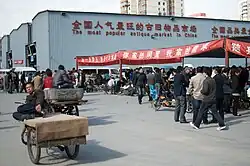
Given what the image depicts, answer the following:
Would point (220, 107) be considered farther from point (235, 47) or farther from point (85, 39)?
point (85, 39)

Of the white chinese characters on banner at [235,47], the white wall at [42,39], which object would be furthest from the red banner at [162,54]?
the white wall at [42,39]

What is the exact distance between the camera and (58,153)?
25.8 ft

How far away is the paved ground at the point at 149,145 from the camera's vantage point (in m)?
7.17

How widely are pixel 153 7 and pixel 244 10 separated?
28.0m

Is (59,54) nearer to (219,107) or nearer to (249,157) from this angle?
(219,107)

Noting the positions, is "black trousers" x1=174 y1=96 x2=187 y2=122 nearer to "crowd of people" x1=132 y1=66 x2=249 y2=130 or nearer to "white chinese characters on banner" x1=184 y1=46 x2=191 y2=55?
"crowd of people" x1=132 y1=66 x2=249 y2=130

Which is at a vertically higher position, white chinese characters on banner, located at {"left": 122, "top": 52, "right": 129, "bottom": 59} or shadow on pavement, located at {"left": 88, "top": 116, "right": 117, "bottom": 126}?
white chinese characters on banner, located at {"left": 122, "top": 52, "right": 129, "bottom": 59}

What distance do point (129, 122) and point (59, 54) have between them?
1166 inches

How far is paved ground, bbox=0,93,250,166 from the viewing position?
7172mm

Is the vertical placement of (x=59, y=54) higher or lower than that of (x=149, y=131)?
higher

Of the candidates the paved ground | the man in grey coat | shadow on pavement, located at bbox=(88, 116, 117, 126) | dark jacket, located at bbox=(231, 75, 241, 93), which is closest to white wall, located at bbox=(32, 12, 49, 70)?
shadow on pavement, located at bbox=(88, 116, 117, 126)

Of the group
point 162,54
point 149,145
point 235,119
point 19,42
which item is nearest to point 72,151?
point 149,145

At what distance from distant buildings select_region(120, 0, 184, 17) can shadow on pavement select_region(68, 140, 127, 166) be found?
328ft

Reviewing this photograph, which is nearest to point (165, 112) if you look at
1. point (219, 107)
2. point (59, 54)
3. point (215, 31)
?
point (219, 107)
